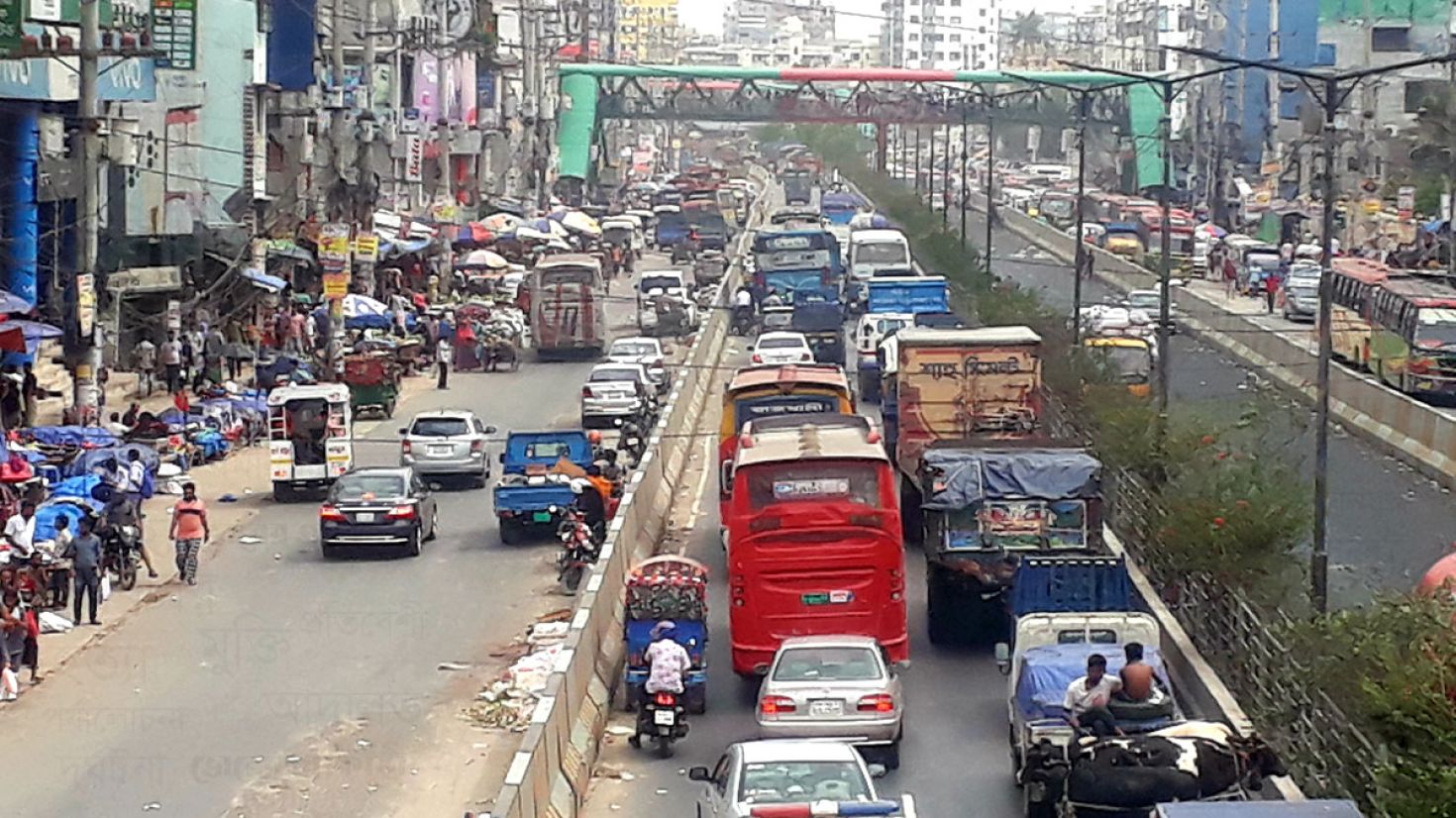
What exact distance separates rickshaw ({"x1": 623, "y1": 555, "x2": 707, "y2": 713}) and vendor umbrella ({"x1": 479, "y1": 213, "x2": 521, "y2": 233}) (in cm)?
6335

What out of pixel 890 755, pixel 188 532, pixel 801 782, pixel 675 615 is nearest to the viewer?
pixel 801 782

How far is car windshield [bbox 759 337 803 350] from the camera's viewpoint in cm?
5158

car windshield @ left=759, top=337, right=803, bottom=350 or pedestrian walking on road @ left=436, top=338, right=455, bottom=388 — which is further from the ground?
car windshield @ left=759, top=337, right=803, bottom=350

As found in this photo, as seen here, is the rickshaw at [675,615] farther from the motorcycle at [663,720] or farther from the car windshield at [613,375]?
the car windshield at [613,375]

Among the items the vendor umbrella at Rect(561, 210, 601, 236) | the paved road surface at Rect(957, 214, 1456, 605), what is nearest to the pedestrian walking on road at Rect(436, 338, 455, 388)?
the paved road surface at Rect(957, 214, 1456, 605)

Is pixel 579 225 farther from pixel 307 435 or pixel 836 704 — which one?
pixel 836 704

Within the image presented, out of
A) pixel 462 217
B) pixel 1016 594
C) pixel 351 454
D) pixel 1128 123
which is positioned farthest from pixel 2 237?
pixel 1128 123

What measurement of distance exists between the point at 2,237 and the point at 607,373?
11748mm

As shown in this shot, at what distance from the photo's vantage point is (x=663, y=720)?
75.2 feet

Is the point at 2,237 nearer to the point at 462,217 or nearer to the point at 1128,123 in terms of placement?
the point at 462,217

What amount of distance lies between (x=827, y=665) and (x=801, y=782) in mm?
4701

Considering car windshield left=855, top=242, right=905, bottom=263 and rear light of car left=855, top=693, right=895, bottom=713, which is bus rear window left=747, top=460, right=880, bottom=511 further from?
car windshield left=855, top=242, right=905, bottom=263

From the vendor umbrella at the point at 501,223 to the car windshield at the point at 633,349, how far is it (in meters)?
33.2

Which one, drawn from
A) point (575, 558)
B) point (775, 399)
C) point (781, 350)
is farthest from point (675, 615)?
point (781, 350)
